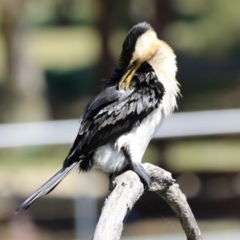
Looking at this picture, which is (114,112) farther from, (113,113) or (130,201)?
(130,201)

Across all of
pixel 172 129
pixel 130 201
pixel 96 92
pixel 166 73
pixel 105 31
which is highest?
pixel 166 73

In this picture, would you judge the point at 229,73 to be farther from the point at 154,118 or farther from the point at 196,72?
the point at 154,118

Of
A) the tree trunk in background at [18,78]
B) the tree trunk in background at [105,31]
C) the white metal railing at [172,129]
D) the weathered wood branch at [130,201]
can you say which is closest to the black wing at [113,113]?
the weathered wood branch at [130,201]

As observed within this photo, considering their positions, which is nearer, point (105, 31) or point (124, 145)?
point (124, 145)

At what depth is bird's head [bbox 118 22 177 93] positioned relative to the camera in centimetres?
234

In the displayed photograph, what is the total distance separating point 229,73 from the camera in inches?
339

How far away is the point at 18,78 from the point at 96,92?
127 centimetres

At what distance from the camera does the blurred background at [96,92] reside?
18.8ft

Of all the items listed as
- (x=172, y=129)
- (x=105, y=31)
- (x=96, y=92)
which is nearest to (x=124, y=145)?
(x=172, y=129)

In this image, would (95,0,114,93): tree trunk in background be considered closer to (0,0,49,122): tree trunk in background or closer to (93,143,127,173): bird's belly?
(0,0,49,122): tree trunk in background

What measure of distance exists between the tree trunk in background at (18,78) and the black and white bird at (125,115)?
496cm

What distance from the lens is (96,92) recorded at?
7.05 metres

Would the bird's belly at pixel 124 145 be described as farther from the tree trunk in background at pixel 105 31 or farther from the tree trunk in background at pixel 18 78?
the tree trunk in background at pixel 18 78

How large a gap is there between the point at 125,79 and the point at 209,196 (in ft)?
13.5
